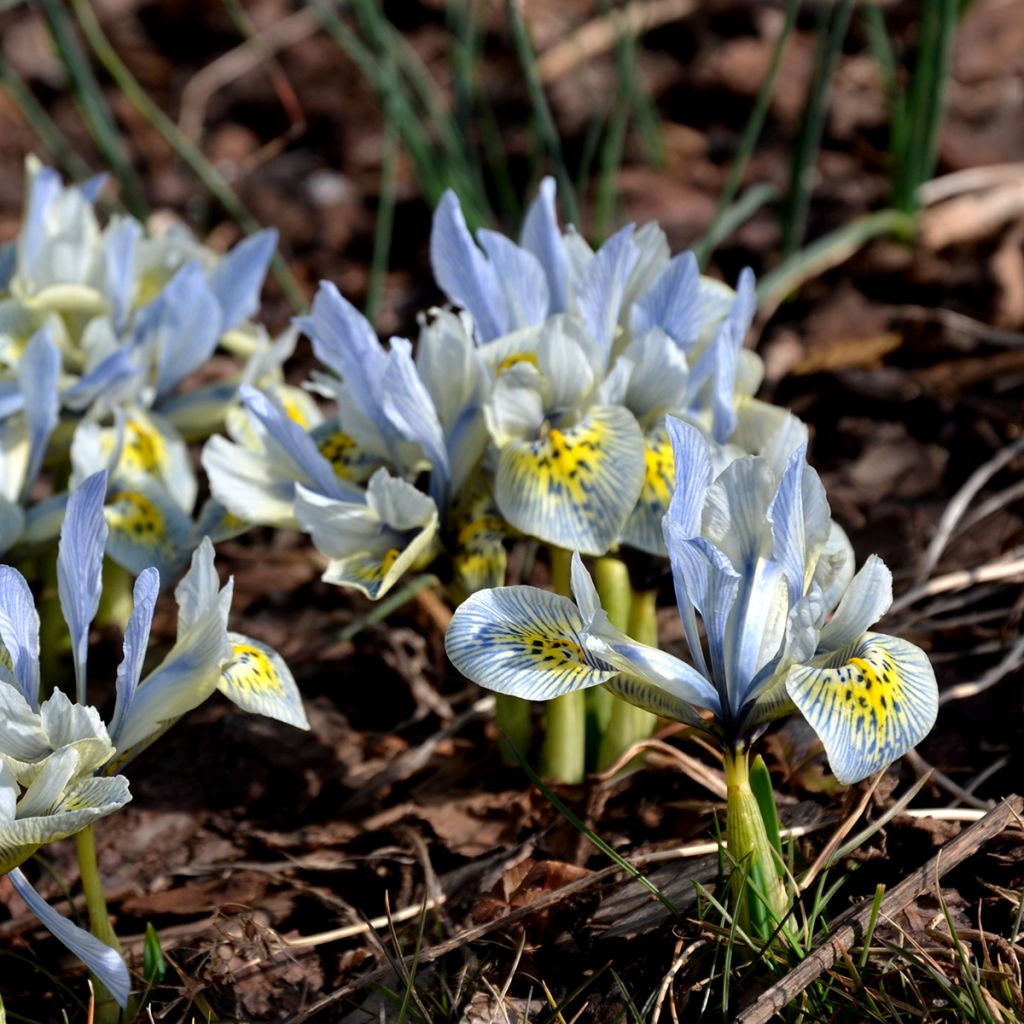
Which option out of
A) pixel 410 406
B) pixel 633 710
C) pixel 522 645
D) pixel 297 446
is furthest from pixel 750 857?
pixel 297 446

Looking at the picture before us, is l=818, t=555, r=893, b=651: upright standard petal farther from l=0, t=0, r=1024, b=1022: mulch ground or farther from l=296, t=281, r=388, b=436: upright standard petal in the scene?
l=296, t=281, r=388, b=436: upright standard petal

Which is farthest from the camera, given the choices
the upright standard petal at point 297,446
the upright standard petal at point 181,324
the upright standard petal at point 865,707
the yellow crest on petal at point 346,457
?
the upright standard petal at point 181,324

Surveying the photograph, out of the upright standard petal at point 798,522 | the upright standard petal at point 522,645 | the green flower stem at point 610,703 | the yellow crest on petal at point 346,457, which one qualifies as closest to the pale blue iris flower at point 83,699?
the upright standard petal at point 522,645

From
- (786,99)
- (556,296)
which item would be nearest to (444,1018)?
(556,296)

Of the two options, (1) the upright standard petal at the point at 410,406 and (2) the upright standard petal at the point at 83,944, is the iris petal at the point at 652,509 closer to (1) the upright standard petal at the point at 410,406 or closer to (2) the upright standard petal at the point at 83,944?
(1) the upright standard petal at the point at 410,406

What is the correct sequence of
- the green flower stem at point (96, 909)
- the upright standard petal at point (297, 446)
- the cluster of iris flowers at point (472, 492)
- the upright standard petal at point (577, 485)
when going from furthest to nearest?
the upright standard petal at point (297, 446) → the upright standard petal at point (577, 485) → the green flower stem at point (96, 909) → the cluster of iris flowers at point (472, 492)

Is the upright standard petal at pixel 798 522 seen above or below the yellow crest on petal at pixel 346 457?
above

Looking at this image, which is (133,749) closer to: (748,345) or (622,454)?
(622,454)

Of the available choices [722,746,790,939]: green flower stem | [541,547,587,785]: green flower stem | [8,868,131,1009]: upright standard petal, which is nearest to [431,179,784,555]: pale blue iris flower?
[541,547,587,785]: green flower stem
